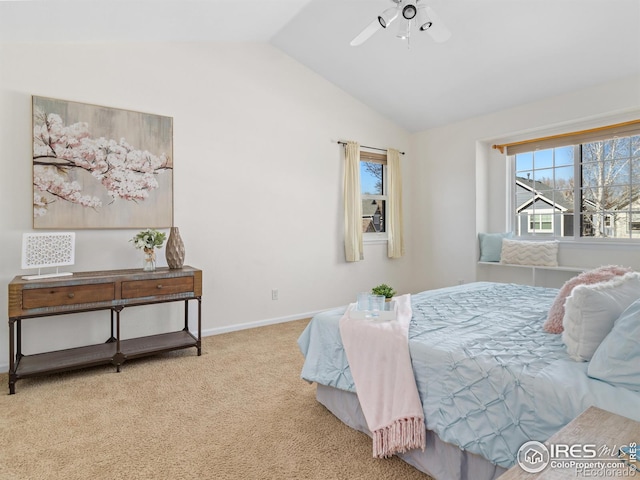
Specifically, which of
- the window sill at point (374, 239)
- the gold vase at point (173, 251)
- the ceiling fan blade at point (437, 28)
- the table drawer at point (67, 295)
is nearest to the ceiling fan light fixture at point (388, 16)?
the ceiling fan blade at point (437, 28)

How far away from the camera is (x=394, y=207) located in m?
5.21

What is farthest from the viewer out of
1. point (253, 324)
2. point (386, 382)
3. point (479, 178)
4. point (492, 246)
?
point (479, 178)

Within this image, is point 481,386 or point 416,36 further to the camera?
point 416,36

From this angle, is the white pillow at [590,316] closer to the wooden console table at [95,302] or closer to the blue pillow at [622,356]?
the blue pillow at [622,356]

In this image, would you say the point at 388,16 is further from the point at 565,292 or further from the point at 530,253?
the point at 530,253

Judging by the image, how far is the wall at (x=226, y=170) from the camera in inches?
115

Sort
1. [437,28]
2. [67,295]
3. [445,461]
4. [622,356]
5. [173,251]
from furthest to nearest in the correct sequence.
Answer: [173,251]
[67,295]
[437,28]
[445,461]
[622,356]

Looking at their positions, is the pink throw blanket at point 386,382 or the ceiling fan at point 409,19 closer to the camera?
the pink throw blanket at point 386,382

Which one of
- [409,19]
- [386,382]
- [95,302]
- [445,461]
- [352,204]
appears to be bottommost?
[445,461]

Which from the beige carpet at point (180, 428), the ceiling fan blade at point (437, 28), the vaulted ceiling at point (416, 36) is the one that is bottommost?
the beige carpet at point (180, 428)

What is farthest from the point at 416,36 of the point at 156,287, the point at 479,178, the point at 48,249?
the point at 48,249

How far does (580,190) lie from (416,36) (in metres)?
2.46

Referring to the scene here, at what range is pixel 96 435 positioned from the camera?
1984 millimetres

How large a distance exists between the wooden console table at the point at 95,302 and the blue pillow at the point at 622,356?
2790 mm
